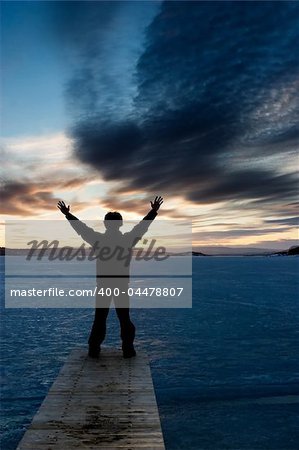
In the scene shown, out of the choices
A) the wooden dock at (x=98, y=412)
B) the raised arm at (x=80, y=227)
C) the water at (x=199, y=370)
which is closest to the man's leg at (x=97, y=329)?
the wooden dock at (x=98, y=412)

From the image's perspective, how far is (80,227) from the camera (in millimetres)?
10688

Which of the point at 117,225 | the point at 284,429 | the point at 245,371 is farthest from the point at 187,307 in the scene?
the point at 117,225

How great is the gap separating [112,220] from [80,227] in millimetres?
849

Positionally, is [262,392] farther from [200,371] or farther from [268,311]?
[268,311]

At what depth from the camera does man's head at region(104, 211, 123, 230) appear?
1088 centimetres

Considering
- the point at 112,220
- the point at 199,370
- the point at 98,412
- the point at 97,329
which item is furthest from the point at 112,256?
the point at 199,370

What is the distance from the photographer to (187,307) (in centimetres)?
4122

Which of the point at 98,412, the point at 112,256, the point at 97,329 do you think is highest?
the point at 112,256

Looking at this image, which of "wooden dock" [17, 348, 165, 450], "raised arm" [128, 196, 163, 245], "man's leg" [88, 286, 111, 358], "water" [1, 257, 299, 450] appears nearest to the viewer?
"wooden dock" [17, 348, 165, 450]

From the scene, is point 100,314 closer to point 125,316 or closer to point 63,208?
point 125,316

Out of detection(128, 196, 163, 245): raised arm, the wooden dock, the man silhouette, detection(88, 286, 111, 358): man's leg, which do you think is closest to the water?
the wooden dock

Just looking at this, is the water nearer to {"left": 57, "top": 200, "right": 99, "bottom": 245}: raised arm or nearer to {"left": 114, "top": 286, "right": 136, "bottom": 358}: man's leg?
{"left": 114, "top": 286, "right": 136, "bottom": 358}: man's leg

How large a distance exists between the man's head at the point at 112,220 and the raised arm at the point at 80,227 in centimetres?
40

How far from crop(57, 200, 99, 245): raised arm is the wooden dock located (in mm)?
3352
